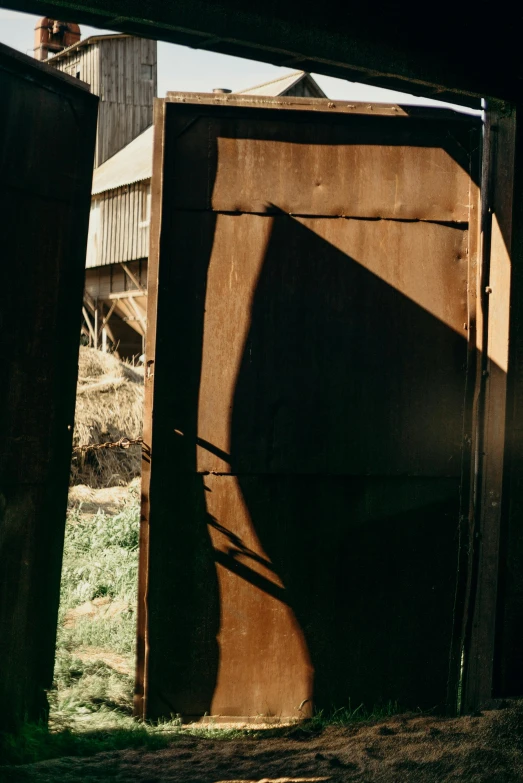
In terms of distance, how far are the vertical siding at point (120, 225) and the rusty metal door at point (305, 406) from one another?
22.1 meters

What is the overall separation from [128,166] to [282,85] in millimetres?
6180

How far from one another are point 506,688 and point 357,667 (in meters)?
1.01

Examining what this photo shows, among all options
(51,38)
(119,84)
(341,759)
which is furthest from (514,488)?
(51,38)

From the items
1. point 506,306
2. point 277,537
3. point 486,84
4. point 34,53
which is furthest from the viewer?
point 34,53

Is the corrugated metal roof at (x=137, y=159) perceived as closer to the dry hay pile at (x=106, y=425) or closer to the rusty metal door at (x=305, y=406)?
the dry hay pile at (x=106, y=425)

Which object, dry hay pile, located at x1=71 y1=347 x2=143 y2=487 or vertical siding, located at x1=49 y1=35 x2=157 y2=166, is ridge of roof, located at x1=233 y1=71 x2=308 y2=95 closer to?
vertical siding, located at x1=49 y1=35 x2=157 y2=166

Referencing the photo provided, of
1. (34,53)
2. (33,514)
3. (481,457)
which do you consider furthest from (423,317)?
(34,53)

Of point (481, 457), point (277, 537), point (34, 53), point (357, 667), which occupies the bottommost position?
point (357, 667)

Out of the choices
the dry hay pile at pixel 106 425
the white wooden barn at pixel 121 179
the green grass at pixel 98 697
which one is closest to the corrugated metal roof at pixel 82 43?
the white wooden barn at pixel 121 179

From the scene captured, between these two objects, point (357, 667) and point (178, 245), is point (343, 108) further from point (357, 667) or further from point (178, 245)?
point (357, 667)

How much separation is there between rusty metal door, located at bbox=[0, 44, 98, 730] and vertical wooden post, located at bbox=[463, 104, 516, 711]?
2499mm

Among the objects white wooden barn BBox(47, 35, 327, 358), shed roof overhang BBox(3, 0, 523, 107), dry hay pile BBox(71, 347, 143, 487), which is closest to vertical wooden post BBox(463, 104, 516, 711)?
shed roof overhang BBox(3, 0, 523, 107)

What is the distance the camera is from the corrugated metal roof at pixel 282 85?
27141mm

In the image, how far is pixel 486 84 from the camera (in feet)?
15.5
